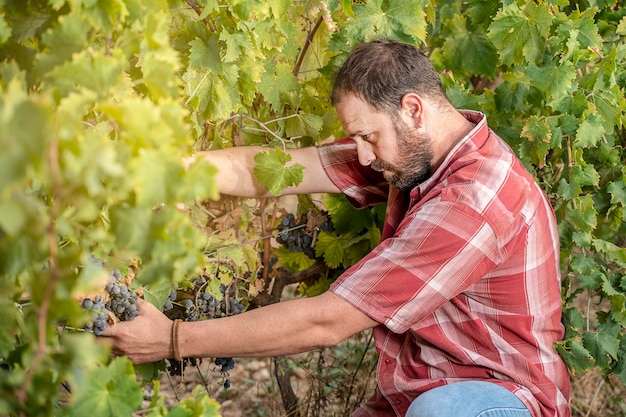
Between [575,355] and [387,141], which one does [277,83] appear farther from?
[575,355]

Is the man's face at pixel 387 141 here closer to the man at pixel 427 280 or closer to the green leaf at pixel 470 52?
the man at pixel 427 280

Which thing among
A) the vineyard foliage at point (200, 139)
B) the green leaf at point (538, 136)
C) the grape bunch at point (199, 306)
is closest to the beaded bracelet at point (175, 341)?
the vineyard foliage at point (200, 139)

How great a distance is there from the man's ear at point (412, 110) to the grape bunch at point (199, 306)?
2.61 feet

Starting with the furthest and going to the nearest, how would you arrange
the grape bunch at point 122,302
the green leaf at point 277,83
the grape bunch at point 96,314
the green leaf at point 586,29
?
Answer: the green leaf at point 586,29 → the green leaf at point 277,83 → the grape bunch at point 122,302 → the grape bunch at point 96,314

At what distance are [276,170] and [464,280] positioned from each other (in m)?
0.68

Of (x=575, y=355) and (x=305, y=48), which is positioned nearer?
(x=575, y=355)

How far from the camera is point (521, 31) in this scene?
2488mm

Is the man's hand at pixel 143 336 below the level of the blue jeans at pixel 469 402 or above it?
above

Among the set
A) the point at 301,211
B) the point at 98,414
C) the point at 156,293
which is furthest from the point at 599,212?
the point at 98,414

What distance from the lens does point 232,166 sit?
230cm

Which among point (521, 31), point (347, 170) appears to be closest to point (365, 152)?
point (347, 170)

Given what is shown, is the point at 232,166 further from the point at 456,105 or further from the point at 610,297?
the point at 610,297

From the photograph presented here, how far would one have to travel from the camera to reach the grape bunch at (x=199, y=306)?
223cm

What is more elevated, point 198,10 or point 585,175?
point 198,10
